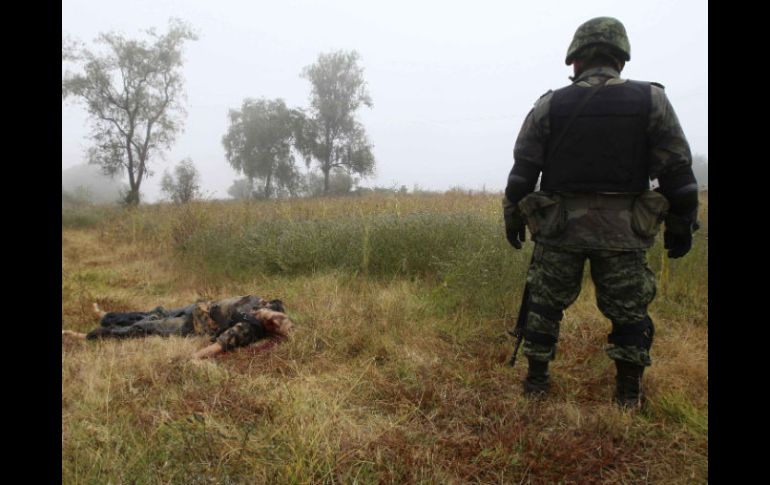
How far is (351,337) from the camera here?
2.94 meters

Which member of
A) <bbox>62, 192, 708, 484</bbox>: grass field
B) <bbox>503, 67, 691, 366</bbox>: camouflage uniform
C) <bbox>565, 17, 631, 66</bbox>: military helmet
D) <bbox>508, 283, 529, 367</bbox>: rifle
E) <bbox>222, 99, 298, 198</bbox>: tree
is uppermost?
<bbox>222, 99, 298, 198</bbox>: tree

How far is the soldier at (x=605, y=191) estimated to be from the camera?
6.60ft

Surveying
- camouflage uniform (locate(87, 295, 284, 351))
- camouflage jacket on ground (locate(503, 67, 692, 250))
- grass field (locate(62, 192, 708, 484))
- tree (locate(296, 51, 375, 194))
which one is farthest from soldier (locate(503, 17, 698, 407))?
tree (locate(296, 51, 375, 194))

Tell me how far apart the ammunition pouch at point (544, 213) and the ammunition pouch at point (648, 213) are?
13.5 inches

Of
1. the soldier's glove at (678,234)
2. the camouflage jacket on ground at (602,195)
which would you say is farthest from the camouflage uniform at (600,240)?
the soldier's glove at (678,234)

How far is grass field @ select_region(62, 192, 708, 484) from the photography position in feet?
5.45

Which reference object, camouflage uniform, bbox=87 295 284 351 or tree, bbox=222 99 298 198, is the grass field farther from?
tree, bbox=222 99 298 198

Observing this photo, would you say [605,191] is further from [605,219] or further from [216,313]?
[216,313]

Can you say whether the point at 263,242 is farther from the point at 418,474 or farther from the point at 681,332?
the point at 681,332

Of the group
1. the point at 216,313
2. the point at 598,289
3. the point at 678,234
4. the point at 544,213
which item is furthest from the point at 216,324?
the point at 678,234

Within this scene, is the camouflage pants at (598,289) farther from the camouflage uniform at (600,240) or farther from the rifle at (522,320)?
the rifle at (522,320)

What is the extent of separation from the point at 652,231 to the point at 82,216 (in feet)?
47.3

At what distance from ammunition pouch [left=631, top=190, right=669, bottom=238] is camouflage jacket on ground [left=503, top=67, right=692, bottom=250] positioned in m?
0.03

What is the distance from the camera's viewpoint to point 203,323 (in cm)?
331
